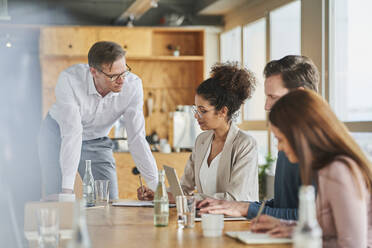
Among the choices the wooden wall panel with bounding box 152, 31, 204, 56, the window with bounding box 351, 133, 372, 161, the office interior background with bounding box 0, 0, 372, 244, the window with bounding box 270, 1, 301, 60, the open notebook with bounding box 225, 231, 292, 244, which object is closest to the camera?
the open notebook with bounding box 225, 231, 292, 244

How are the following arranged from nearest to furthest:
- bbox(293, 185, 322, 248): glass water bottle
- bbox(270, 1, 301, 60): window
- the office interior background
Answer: bbox(293, 185, 322, 248): glass water bottle, the office interior background, bbox(270, 1, 301, 60): window

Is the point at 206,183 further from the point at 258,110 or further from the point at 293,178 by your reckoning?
the point at 258,110

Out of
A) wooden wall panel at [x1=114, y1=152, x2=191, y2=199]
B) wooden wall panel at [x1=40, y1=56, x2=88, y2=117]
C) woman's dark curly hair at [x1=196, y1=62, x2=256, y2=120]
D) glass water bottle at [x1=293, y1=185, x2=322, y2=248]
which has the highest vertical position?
wooden wall panel at [x1=40, y1=56, x2=88, y2=117]

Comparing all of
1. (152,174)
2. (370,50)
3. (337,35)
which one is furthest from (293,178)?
(337,35)

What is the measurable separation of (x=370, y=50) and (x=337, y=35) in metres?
0.42

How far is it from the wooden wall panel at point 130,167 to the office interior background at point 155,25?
2.93 ft

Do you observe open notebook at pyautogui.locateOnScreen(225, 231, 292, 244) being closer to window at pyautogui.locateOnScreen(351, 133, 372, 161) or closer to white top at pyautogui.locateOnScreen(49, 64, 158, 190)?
white top at pyautogui.locateOnScreen(49, 64, 158, 190)

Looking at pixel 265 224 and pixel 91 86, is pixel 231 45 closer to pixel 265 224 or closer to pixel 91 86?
pixel 91 86

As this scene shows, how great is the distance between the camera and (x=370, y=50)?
4.01 metres

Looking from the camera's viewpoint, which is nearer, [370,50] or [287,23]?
[370,50]

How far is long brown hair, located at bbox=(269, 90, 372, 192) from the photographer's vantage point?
1523 millimetres

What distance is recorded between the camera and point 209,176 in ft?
9.28

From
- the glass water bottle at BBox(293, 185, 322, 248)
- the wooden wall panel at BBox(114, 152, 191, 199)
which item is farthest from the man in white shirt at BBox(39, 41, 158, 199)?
the wooden wall panel at BBox(114, 152, 191, 199)

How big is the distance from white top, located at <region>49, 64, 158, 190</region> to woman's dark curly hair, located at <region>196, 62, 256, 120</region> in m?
0.62
